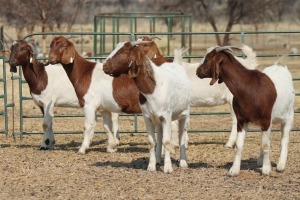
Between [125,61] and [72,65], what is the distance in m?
2.43

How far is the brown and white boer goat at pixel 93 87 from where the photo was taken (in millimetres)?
12359

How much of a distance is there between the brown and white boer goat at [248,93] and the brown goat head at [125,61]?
842 millimetres

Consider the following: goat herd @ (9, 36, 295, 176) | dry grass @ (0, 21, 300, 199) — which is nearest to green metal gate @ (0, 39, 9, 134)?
dry grass @ (0, 21, 300, 199)

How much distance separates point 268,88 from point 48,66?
4.49 meters

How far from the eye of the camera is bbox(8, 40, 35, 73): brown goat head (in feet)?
42.2

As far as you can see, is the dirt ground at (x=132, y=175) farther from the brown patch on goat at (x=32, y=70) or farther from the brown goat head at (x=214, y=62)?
the brown goat head at (x=214, y=62)

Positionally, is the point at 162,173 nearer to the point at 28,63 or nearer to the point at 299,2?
the point at 28,63

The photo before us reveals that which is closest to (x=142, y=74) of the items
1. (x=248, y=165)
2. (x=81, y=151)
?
(x=248, y=165)

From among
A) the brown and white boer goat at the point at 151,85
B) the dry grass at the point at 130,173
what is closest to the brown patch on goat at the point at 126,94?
the dry grass at the point at 130,173

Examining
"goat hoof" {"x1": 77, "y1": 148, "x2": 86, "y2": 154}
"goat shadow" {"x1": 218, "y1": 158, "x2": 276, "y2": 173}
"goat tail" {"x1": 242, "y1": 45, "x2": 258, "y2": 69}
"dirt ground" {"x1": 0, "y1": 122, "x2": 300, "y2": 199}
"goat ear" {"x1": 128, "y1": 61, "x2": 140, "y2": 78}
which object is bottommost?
"dirt ground" {"x1": 0, "y1": 122, "x2": 300, "y2": 199}

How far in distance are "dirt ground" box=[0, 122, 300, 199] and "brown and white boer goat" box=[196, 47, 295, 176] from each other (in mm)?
457

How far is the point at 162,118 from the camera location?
34.1 feet

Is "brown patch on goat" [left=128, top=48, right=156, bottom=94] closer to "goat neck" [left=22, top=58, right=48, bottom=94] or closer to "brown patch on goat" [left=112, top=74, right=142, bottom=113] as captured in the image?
"brown patch on goat" [left=112, top=74, right=142, bottom=113]

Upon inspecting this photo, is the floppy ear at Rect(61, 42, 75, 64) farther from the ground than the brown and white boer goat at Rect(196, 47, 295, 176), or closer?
farther from the ground
